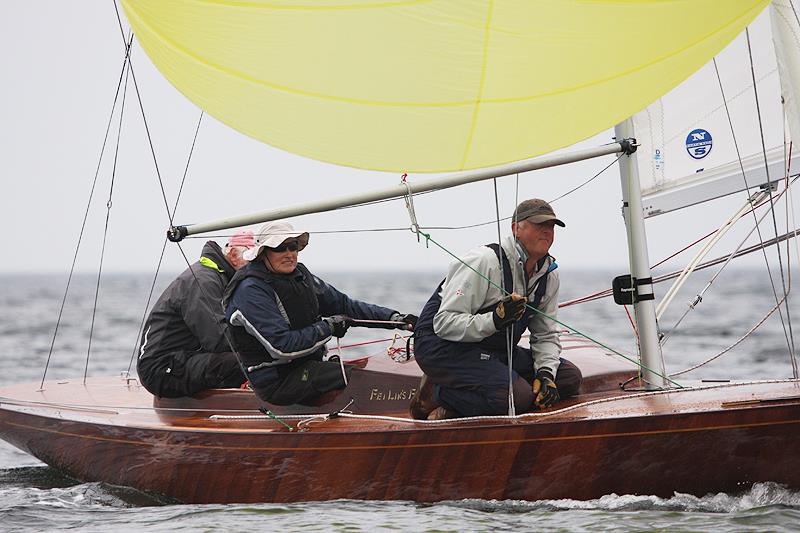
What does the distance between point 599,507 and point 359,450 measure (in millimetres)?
1229

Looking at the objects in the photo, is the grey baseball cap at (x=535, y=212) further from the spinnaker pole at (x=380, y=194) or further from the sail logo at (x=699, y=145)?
the sail logo at (x=699, y=145)

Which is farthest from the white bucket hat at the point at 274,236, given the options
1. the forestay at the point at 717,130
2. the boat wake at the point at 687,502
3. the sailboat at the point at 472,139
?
the forestay at the point at 717,130

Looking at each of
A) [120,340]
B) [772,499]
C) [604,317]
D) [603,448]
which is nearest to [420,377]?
[603,448]

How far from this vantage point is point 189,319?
292 inches

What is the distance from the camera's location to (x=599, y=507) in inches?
227

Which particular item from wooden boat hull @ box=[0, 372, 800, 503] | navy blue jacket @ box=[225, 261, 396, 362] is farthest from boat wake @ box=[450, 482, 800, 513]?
navy blue jacket @ box=[225, 261, 396, 362]

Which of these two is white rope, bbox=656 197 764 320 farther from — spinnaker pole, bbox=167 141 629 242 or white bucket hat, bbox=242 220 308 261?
white bucket hat, bbox=242 220 308 261

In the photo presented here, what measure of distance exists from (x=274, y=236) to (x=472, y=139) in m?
1.44

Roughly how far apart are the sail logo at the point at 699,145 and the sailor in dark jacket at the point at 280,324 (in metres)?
2.26

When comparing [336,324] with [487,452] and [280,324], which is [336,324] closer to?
[280,324]

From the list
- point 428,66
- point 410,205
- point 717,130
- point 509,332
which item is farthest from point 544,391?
point 717,130

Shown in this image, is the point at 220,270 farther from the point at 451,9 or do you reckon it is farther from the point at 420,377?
the point at 451,9

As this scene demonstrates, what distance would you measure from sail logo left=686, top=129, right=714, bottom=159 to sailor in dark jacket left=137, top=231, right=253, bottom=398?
2.67 m

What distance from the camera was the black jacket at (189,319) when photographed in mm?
7391
